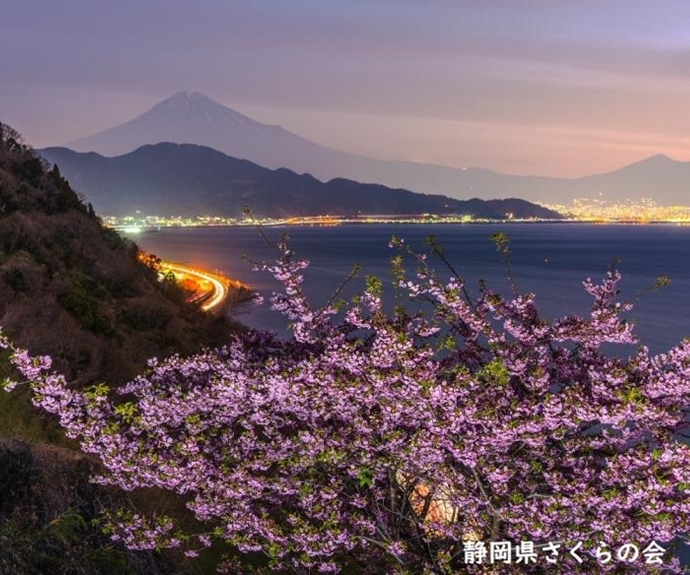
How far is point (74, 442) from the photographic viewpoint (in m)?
12.0

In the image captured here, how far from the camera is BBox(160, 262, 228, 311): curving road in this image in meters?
62.4

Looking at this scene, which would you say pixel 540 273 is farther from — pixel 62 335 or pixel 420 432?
pixel 420 432

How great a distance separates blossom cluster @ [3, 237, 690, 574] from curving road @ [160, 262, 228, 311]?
156ft

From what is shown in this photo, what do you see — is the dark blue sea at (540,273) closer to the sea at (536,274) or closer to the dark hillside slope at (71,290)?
the sea at (536,274)

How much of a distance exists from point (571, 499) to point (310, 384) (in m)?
2.49

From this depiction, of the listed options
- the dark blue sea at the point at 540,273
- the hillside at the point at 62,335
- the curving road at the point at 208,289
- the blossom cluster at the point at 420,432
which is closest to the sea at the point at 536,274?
the dark blue sea at the point at 540,273

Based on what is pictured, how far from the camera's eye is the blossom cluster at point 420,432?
18.7ft

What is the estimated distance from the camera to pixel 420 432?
19.1 feet

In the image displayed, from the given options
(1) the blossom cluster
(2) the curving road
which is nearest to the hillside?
(1) the blossom cluster

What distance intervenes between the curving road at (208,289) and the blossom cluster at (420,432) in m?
47.6

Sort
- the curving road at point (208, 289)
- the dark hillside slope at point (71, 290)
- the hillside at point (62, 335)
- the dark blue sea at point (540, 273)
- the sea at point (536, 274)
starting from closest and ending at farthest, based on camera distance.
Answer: the hillside at point (62, 335), the dark hillside slope at point (71, 290), the sea at point (536, 274), the dark blue sea at point (540, 273), the curving road at point (208, 289)

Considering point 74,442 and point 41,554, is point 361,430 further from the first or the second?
point 74,442

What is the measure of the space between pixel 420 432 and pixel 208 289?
67035 mm

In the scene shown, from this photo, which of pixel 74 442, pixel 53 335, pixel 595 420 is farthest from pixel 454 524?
pixel 53 335
